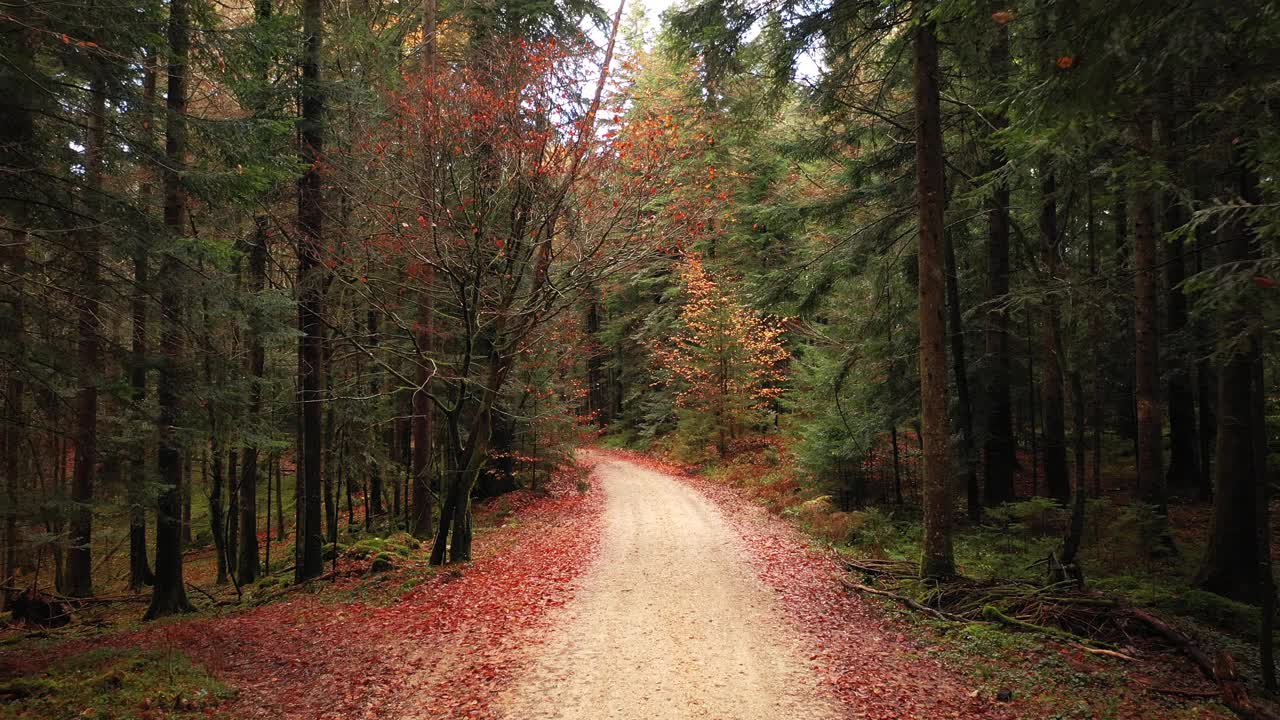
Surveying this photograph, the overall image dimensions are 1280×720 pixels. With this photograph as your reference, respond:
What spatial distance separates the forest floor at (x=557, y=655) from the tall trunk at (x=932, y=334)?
4.62ft

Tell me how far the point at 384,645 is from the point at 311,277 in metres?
6.44

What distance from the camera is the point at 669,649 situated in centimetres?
670

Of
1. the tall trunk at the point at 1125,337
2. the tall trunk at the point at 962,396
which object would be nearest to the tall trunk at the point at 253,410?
the tall trunk at the point at 962,396

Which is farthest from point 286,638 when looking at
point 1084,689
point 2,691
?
point 1084,689

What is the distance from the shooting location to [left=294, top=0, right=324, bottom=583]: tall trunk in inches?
410

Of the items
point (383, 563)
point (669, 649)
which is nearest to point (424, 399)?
point (383, 563)

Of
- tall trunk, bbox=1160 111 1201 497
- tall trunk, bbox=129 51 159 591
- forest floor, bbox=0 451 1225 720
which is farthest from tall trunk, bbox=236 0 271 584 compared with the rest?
tall trunk, bbox=1160 111 1201 497

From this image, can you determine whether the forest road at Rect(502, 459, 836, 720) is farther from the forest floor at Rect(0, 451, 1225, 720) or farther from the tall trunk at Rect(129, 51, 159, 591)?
the tall trunk at Rect(129, 51, 159, 591)

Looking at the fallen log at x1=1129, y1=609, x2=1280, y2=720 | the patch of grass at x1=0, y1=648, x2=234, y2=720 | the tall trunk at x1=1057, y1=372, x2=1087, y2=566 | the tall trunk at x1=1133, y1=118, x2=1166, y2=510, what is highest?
the tall trunk at x1=1133, y1=118, x2=1166, y2=510

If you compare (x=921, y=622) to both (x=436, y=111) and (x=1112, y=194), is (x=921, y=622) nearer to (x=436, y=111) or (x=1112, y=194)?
(x=1112, y=194)

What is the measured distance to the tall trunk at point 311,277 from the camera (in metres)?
10.4

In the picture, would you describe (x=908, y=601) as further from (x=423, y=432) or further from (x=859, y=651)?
(x=423, y=432)

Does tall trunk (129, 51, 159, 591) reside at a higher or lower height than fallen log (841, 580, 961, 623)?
higher

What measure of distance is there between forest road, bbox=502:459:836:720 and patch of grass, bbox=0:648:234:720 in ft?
9.40
